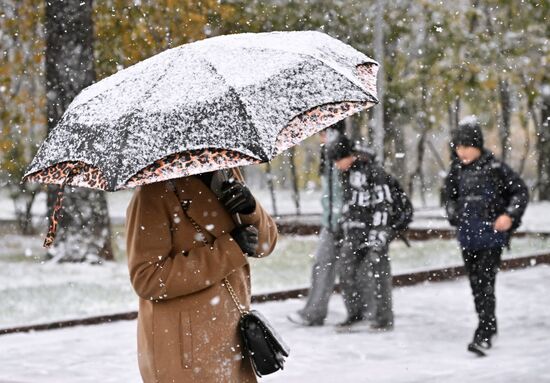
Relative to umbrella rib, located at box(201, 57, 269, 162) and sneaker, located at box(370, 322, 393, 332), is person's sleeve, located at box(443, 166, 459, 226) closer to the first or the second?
sneaker, located at box(370, 322, 393, 332)

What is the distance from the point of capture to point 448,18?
27.1 meters

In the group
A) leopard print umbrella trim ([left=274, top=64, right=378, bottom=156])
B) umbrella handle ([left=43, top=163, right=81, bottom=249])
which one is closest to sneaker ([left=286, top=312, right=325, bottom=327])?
leopard print umbrella trim ([left=274, top=64, right=378, bottom=156])

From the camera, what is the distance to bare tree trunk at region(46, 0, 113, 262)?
1617cm

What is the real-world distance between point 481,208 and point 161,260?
192 inches

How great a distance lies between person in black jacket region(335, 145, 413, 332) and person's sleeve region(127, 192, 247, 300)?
5461 mm

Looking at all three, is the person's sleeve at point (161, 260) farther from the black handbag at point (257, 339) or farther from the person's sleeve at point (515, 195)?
the person's sleeve at point (515, 195)

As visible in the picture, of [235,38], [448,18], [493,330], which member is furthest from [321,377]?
[448,18]

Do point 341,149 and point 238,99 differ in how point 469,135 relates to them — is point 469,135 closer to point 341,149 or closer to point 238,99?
point 341,149

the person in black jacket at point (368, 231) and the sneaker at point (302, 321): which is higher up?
the person in black jacket at point (368, 231)

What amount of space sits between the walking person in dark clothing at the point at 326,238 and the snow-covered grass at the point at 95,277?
1925 mm

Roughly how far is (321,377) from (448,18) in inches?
796

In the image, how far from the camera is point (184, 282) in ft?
13.2

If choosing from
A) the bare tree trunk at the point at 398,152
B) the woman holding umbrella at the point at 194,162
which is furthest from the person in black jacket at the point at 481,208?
the bare tree trunk at the point at 398,152

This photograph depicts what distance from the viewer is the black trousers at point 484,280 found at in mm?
8509
